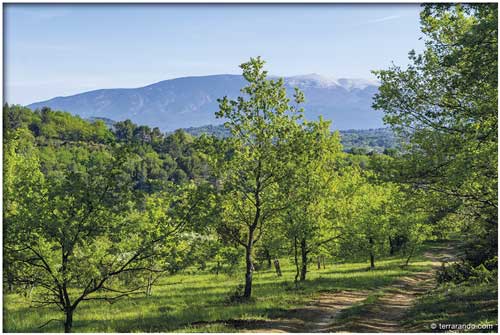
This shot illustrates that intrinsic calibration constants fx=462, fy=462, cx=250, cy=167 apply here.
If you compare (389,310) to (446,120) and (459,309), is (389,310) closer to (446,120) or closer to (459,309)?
(459,309)

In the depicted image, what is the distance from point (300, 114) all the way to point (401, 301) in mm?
11705

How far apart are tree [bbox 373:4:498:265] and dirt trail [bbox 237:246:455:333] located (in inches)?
211

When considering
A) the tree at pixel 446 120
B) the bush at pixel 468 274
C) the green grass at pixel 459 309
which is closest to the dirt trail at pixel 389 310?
the green grass at pixel 459 309

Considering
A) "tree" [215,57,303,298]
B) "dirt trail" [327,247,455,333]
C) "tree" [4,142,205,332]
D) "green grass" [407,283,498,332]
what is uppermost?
"tree" [215,57,303,298]

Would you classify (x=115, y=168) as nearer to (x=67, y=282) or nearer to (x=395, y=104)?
(x=67, y=282)

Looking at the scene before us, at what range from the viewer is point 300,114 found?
907 inches

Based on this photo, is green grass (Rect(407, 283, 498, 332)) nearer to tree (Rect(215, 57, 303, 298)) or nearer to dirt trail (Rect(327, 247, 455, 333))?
dirt trail (Rect(327, 247, 455, 333))

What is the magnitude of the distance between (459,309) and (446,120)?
24.1ft

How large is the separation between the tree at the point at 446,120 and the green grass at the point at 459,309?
3.20 metres

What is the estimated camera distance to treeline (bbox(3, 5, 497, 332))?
13555 mm

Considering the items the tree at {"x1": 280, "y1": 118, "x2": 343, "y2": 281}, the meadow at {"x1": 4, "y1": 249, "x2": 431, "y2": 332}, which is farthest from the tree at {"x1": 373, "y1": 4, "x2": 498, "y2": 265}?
the meadow at {"x1": 4, "y1": 249, "x2": 431, "y2": 332}

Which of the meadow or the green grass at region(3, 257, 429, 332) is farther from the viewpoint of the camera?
the green grass at region(3, 257, 429, 332)

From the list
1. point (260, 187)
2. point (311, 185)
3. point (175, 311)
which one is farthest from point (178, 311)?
point (311, 185)

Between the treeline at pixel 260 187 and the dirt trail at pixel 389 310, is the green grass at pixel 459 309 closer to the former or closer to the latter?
the dirt trail at pixel 389 310
